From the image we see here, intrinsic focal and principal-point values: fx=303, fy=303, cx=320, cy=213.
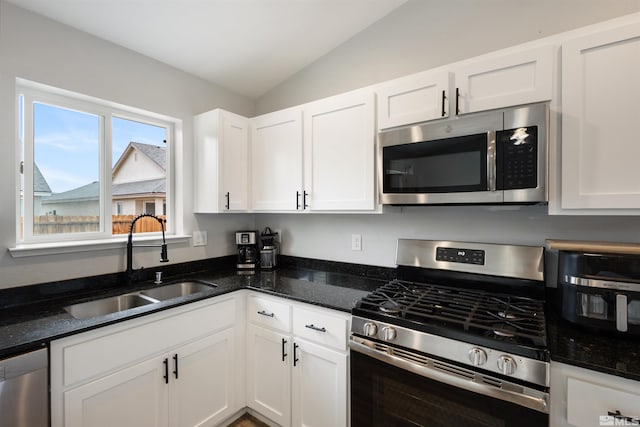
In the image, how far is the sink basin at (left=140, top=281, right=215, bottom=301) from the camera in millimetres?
2027

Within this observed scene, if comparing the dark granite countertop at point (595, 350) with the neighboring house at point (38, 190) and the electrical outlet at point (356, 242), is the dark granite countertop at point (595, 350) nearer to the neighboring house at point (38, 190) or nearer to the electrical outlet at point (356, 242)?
the electrical outlet at point (356, 242)

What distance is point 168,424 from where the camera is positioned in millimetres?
1622

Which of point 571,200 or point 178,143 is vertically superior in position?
point 178,143

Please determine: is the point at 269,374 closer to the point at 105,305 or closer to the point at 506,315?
the point at 105,305

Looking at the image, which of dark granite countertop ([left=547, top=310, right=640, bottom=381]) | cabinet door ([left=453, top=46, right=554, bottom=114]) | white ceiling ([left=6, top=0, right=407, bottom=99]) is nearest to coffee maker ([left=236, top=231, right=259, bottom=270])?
white ceiling ([left=6, top=0, right=407, bottom=99])

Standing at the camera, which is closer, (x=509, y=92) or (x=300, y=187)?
(x=509, y=92)

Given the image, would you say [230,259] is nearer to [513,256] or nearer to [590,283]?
[513,256]

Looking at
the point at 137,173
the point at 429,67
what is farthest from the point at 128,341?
the point at 429,67

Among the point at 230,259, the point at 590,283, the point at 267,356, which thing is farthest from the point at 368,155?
the point at 230,259

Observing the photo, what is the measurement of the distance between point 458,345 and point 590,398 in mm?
408

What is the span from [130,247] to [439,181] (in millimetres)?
1946

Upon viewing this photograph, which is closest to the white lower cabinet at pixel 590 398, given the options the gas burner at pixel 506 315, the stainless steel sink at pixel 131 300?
the gas burner at pixel 506 315

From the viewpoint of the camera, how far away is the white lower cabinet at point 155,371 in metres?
1.29

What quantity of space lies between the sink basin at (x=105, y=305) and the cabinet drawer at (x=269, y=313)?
0.61m
